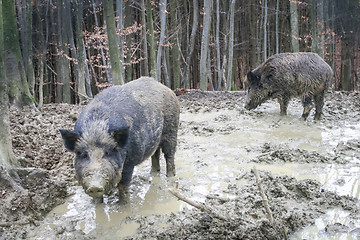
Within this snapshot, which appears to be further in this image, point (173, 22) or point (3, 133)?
point (173, 22)

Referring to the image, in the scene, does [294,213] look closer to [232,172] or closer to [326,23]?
[232,172]

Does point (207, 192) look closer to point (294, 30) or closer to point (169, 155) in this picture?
point (169, 155)

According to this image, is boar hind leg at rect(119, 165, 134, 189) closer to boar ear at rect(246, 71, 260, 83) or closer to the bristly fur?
the bristly fur

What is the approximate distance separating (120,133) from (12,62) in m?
→ 5.60

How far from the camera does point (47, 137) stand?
578 centimetres

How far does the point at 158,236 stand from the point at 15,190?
163cm

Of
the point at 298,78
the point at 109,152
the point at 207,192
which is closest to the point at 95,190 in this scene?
the point at 109,152

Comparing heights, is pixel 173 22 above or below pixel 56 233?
above

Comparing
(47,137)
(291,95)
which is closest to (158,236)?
(47,137)

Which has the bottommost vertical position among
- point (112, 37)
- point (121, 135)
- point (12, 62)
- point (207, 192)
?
point (207, 192)

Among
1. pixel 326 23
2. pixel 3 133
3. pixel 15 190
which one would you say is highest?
pixel 326 23

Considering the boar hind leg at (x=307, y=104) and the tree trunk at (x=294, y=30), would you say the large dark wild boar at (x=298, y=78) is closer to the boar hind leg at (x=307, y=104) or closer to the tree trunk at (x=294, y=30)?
the boar hind leg at (x=307, y=104)

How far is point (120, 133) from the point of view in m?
3.25

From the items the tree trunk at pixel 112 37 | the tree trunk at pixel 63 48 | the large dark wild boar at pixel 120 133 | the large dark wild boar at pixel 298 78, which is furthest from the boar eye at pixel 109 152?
the tree trunk at pixel 63 48
